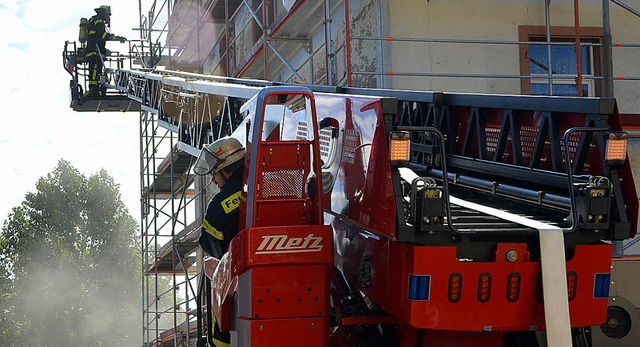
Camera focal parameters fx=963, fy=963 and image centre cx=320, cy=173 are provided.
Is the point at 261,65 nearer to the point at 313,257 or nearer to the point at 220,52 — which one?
the point at 220,52

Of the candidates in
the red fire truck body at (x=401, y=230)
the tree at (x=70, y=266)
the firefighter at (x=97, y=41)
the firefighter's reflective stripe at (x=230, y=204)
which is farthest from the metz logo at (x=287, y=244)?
the tree at (x=70, y=266)

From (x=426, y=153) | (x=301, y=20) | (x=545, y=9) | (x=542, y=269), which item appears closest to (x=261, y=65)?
(x=301, y=20)

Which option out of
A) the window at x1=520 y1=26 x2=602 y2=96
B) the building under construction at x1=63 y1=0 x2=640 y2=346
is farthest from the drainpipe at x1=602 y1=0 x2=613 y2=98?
the window at x1=520 y1=26 x2=602 y2=96

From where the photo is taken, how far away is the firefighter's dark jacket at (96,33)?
945 inches

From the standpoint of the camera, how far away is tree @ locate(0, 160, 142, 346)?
174 feet

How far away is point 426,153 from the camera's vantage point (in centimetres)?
744

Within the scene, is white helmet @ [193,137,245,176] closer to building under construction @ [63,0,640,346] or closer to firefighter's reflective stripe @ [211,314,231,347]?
firefighter's reflective stripe @ [211,314,231,347]

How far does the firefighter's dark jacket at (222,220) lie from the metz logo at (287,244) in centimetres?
72

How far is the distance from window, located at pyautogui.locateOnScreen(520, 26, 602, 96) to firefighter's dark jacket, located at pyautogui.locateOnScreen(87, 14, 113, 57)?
564 inches

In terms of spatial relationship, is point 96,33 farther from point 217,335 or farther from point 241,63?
point 217,335

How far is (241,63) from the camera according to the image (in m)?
18.8

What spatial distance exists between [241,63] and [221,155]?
12.4 metres

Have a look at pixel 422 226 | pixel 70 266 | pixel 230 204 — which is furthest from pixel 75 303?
pixel 422 226

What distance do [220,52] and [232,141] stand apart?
53.8 feet
